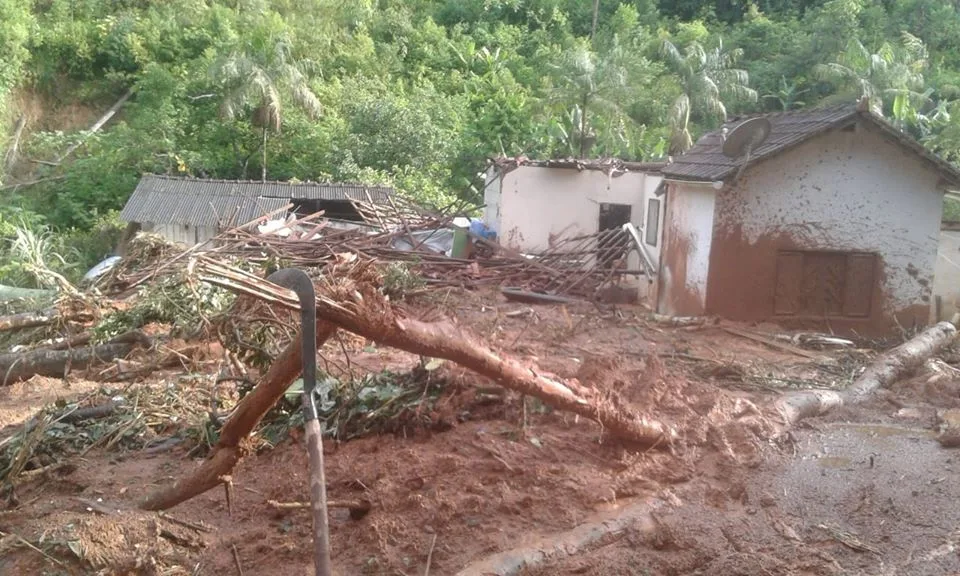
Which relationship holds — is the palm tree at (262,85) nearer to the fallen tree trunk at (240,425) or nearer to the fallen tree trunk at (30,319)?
the fallen tree trunk at (30,319)

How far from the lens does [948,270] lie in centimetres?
1600

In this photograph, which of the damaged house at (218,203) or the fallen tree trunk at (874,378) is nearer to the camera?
the fallen tree trunk at (874,378)

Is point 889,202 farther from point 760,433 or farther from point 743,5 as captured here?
point 743,5

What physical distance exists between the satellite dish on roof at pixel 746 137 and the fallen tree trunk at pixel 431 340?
296 inches

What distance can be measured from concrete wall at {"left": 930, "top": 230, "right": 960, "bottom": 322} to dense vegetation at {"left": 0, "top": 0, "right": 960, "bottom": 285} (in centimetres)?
824

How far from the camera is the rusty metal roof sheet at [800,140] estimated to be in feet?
44.4

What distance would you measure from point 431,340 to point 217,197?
18255 mm

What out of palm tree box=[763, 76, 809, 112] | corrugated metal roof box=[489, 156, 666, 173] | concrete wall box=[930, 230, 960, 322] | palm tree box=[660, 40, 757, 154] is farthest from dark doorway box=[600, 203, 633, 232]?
palm tree box=[763, 76, 809, 112]

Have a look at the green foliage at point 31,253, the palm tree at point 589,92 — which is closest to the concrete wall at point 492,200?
the palm tree at point 589,92

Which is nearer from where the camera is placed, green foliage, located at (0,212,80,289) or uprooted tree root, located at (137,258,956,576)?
uprooted tree root, located at (137,258,956,576)

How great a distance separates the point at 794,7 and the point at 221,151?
25665mm

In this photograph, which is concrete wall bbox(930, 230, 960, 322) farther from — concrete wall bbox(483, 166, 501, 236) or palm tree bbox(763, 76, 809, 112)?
palm tree bbox(763, 76, 809, 112)

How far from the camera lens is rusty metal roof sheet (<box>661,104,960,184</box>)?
13547 mm

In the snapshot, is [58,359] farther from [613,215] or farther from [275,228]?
[613,215]
